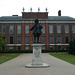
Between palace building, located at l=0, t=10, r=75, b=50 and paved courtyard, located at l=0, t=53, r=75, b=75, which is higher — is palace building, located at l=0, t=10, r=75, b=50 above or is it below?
above

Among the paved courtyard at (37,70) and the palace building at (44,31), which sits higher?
the palace building at (44,31)

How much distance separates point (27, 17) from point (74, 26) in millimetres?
17445

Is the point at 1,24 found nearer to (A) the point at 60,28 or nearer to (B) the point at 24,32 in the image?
(B) the point at 24,32

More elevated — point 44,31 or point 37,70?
point 44,31

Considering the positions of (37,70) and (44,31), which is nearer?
(37,70)

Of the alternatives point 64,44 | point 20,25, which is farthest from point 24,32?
point 64,44

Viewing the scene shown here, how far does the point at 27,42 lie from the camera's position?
47188 millimetres

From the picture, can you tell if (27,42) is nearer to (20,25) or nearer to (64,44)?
(20,25)

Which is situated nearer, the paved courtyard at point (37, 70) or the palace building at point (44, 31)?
the paved courtyard at point (37, 70)

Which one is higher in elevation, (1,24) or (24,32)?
(1,24)

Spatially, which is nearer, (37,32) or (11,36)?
(37,32)

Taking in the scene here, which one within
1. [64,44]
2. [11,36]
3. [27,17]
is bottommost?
[64,44]

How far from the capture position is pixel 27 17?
162 feet

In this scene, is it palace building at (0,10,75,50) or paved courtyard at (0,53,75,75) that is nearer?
paved courtyard at (0,53,75,75)
